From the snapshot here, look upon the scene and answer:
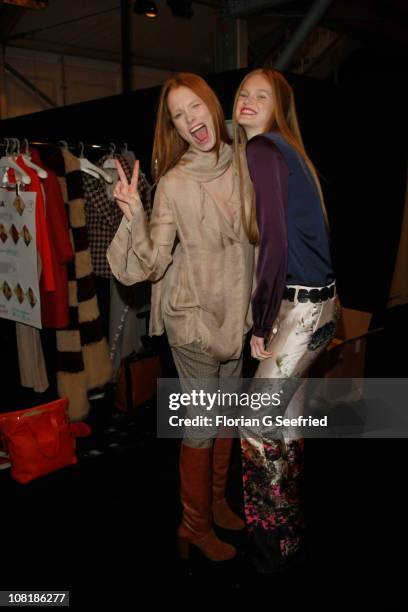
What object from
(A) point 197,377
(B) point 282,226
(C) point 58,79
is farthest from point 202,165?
(C) point 58,79

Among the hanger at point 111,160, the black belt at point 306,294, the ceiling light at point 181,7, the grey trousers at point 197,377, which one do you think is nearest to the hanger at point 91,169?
the hanger at point 111,160

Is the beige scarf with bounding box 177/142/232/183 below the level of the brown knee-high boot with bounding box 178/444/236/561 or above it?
above

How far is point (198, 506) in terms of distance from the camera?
1845mm

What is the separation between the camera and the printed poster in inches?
95.8

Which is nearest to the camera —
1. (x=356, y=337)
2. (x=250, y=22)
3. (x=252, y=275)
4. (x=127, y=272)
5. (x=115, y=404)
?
(x=127, y=272)

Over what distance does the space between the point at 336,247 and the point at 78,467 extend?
2068 millimetres

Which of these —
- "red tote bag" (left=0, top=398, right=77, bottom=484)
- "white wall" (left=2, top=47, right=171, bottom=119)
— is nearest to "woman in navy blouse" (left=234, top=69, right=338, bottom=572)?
"red tote bag" (left=0, top=398, right=77, bottom=484)

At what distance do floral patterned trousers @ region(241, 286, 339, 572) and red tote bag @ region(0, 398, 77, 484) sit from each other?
114cm

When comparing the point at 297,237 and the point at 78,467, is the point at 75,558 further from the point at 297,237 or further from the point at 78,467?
the point at 297,237

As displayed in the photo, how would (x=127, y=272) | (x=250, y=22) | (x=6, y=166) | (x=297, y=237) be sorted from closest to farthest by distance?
1. (x=297, y=237)
2. (x=127, y=272)
3. (x=6, y=166)
4. (x=250, y=22)

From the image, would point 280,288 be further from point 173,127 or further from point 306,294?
point 173,127

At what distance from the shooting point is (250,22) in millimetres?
7512

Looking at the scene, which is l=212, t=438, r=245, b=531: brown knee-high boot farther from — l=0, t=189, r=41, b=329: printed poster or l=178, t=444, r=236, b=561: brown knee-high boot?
l=0, t=189, r=41, b=329: printed poster

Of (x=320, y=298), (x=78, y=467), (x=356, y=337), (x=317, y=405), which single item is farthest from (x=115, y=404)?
(x=320, y=298)
